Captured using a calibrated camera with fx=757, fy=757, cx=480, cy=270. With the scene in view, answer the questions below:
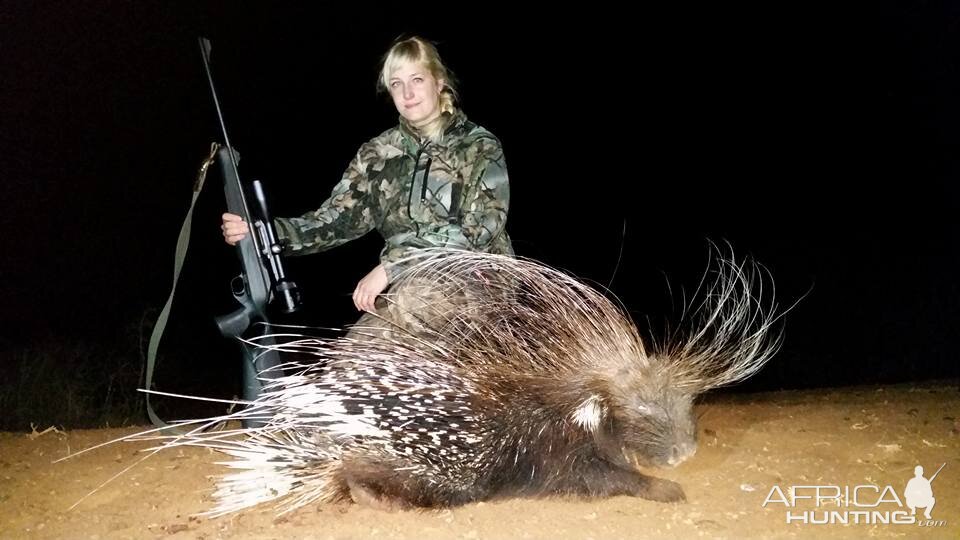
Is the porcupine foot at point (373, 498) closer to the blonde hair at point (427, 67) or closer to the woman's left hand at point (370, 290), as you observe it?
the woman's left hand at point (370, 290)

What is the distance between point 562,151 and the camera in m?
23.1

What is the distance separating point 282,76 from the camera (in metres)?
22.9

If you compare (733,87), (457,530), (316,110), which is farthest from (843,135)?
(457,530)

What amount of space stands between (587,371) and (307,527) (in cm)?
118

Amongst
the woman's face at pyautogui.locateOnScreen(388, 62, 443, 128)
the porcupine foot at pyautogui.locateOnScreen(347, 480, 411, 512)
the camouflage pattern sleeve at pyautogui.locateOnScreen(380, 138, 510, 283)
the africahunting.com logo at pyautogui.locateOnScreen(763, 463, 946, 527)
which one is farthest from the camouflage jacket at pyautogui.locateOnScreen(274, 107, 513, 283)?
the africahunting.com logo at pyautogui.locateOnScreen(763, 463, 946, 527)

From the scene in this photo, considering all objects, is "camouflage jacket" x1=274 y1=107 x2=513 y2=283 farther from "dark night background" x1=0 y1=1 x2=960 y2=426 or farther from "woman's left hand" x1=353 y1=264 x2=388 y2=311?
"dark night background" x1=0 y1=1 x2=960 y2=426

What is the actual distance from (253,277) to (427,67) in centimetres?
128

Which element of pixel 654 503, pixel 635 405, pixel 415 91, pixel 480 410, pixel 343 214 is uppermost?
pixel 415 91

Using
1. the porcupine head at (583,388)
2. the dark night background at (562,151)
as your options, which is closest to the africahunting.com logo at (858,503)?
the porcupine head at (583,388)

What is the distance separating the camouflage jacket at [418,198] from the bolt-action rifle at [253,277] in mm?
120

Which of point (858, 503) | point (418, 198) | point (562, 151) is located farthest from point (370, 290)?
point (562, 151)

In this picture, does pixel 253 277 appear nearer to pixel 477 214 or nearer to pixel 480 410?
pixel 477 214

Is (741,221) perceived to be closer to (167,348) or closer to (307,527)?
(167,348)

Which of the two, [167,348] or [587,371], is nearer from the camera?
[587,371]
